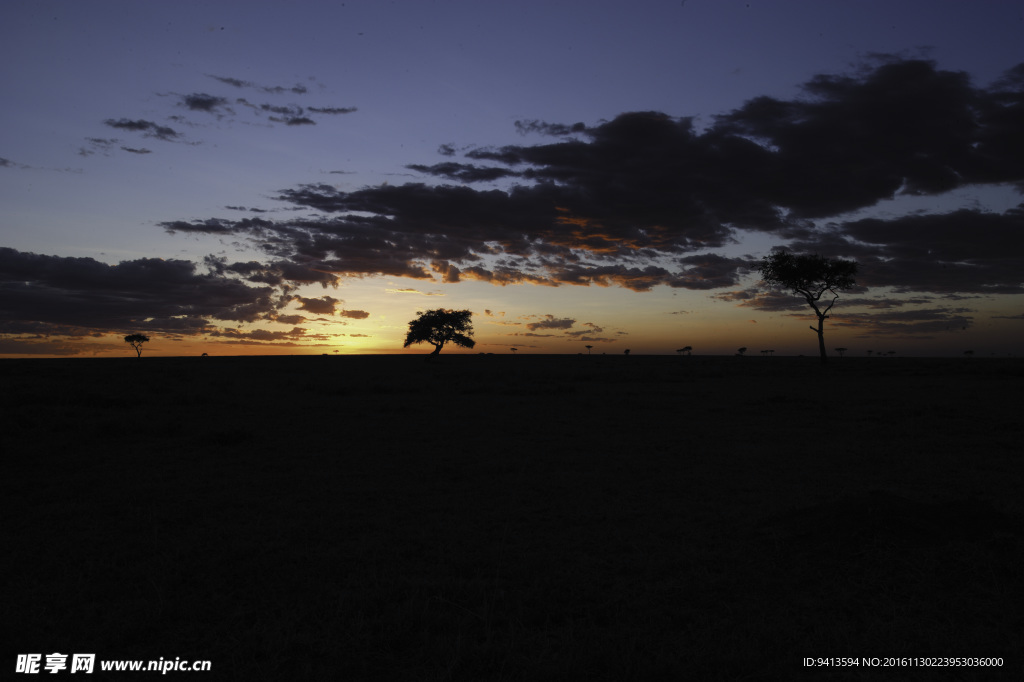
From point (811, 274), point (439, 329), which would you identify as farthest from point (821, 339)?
point (439, 329)

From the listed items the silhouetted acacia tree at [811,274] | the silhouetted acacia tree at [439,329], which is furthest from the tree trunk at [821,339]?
the silhouetted acacia tree at [439,329]

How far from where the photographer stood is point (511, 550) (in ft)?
22.3

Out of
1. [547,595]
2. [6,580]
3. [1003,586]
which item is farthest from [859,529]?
[6,580]

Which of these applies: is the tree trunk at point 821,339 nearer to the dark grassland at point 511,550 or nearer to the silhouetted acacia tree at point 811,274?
the silhouetted acacia tree at point 811,274

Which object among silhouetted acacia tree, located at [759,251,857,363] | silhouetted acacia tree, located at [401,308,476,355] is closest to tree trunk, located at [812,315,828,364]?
silhouetted acacia tree, located at [759,251,857,363]

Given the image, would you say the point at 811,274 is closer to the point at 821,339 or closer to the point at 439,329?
the point at 821,339

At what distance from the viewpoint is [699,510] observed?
8367 millimetres

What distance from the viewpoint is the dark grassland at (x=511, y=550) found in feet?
15.0

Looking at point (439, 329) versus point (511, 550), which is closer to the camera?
point (511, 550)

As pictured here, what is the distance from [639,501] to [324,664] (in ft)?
18.9

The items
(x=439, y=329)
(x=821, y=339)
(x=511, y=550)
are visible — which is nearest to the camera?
(x=511, y=550)

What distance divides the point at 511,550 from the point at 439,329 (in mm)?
64837

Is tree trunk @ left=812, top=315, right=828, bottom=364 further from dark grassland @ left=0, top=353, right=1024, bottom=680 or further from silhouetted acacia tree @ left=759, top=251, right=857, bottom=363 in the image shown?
dark grassland @ left=0, top=353, right=1024, bottom=680

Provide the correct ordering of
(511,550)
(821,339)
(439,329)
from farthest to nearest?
(439,329)
(821,339)
(511,550)
